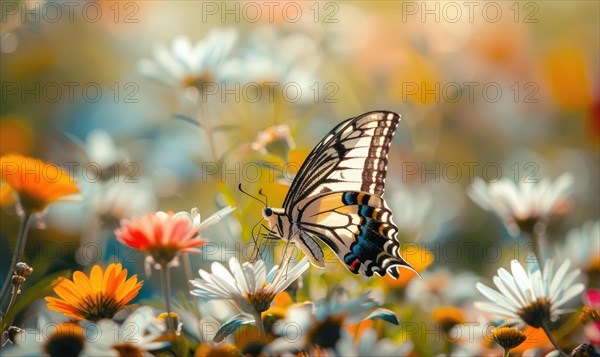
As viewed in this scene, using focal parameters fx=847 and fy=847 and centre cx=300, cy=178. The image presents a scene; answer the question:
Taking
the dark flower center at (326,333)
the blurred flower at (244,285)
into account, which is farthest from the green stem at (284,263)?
the dark flower center at (326,333)

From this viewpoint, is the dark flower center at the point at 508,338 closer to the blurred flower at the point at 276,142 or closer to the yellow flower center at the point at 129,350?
the yellow flower center at the point at 129,350

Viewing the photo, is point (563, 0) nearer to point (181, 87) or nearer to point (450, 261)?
point (450, 261)

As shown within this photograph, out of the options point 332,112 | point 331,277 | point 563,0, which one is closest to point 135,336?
point 331,277

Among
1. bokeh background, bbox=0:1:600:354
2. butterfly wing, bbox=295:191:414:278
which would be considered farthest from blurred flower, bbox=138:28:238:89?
butterfly wing, bbox=295:191:414:278

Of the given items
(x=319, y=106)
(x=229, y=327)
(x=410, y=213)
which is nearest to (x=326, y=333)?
(x=229, y=327)

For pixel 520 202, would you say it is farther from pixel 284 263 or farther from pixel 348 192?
pixel 284 263

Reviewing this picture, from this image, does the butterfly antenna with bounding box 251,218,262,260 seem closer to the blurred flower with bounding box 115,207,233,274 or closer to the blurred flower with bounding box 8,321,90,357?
the blurred flower with bounding box 115,207,233,274
